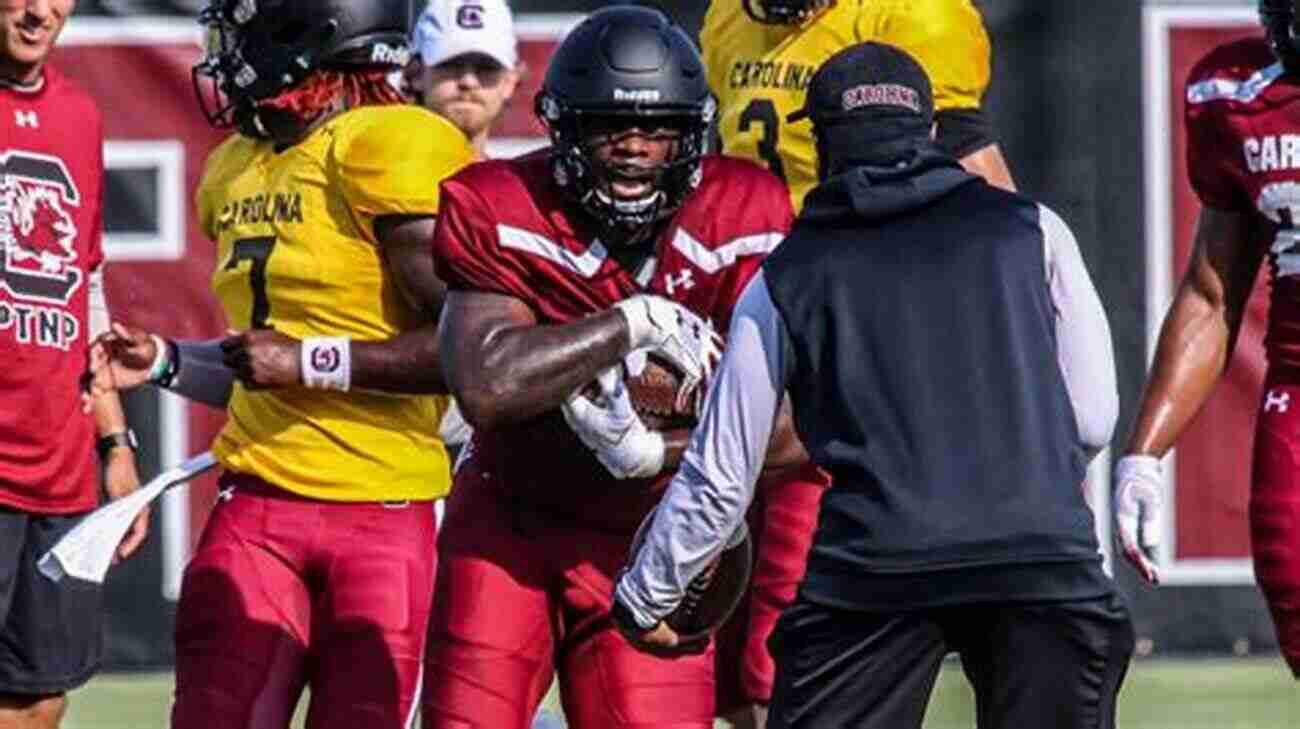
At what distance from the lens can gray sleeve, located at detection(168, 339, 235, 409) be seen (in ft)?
22.7

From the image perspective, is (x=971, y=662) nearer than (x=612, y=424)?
Yes

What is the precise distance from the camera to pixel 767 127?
7734 mm

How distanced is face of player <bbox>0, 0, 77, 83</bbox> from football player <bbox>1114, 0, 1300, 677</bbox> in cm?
231

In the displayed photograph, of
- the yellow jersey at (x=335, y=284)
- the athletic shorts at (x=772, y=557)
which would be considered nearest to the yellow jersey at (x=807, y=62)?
the athletic shorts at (x=772, y=557)

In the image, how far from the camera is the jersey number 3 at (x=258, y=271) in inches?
265

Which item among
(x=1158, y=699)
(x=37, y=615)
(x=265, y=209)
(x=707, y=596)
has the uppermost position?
(x=265, y=209)

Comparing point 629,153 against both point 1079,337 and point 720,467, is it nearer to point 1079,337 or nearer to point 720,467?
point 720,467

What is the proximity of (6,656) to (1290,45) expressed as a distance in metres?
2.86

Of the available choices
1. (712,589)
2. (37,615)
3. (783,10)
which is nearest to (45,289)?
(37,615)

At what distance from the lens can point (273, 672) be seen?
6.52 metres

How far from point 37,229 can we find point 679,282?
5.95 ft

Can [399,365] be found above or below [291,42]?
below

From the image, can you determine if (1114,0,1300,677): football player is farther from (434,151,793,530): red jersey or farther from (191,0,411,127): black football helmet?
(191,0,411,127): black football helmet

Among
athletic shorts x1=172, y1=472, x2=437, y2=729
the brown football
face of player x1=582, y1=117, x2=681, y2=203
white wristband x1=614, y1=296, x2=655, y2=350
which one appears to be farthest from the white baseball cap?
white wristband x1=614, y1=296, x2=655, y2=350
